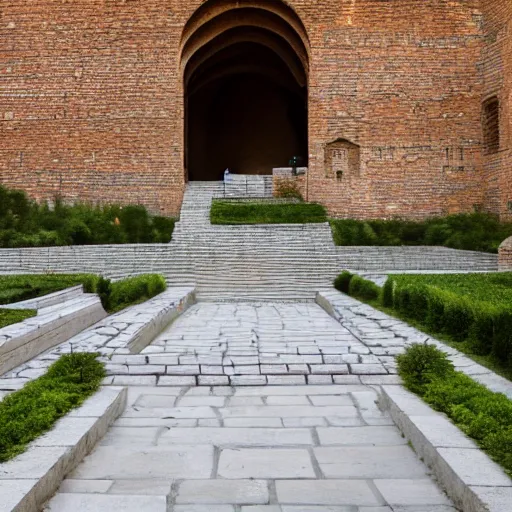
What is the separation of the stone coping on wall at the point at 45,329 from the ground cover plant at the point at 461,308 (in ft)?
10.9

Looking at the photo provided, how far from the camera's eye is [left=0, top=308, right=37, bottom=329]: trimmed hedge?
4.57 m

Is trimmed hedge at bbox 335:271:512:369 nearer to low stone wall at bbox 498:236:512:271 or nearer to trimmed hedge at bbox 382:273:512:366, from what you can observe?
trimmed hedge at bbox 382:273:512:366

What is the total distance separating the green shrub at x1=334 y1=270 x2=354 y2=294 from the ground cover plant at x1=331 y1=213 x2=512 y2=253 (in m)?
2.70

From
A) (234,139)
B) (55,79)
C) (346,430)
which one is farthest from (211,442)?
(234,139)

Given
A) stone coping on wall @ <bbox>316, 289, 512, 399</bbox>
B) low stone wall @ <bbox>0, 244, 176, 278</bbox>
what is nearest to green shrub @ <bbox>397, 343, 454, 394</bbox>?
stone coping on wall @ <bbox>316, 289, 512, 399</bbox>

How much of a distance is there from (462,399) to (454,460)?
73 centimetres

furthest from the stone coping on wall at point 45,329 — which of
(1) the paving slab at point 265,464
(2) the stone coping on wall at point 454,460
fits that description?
(2) the stone coping on wall at point 454,460

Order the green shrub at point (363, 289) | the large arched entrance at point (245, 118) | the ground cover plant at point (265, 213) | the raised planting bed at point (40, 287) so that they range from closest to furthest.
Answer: the raised planting bed at point (40, 287), the green shrub at point (363, 289), the ground cover plant at point (265, 213), the large arched entrance at point (245, 118)

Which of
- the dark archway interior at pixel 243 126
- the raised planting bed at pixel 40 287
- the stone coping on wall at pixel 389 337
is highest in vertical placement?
the dark archway interior at pixel 243 126

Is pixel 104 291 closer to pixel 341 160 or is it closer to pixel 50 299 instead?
pixel 50 299

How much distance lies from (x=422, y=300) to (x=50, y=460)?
437 centimetres

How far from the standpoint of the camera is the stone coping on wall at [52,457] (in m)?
1.85

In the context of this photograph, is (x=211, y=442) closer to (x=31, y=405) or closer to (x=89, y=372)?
(x=31, y=405)

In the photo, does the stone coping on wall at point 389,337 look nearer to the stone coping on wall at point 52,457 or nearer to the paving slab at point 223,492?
the paving slab at point 223,492
